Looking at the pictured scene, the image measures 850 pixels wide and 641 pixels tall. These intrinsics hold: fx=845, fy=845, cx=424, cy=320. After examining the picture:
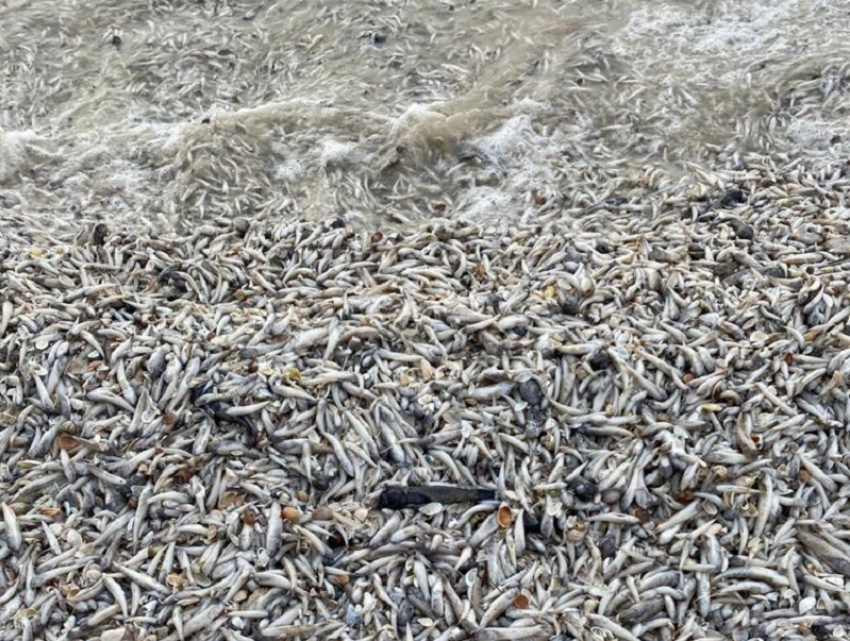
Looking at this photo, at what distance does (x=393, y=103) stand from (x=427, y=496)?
429 cm

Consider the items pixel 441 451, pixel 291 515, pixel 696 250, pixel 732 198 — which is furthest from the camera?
pixel 732 198

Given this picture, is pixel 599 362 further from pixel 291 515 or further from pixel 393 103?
pixel 393 103

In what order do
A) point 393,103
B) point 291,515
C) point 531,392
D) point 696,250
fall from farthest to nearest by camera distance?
point 393,103 → point 696,250 → point 531,392 → point 291,515

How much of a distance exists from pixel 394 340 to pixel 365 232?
1.48 m

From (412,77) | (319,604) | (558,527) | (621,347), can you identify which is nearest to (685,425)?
(621,347)

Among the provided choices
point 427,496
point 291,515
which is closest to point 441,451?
point 427,496

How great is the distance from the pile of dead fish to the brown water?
4.16 ft

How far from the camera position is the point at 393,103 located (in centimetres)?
748

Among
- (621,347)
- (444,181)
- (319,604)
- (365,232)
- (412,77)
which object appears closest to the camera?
(319,604)

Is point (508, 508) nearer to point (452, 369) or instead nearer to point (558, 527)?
point (558, 527)

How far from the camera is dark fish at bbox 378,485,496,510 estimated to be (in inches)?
166

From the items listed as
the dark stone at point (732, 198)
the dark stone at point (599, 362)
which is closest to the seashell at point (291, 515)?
the dark stone at point (599, 362)

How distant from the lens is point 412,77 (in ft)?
25.5

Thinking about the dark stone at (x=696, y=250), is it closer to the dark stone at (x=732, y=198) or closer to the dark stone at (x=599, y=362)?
the dark stone at (x=732, y=198)
